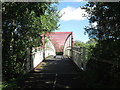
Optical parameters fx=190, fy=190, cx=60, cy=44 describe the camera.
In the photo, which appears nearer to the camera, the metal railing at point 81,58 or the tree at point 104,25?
the tree at point 104,25

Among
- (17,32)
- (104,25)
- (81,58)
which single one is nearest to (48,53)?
(81,58)

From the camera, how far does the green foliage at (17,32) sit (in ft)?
21.9

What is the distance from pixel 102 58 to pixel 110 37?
1277 millimetres

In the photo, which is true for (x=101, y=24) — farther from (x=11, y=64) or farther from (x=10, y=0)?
(x=11, y=64)

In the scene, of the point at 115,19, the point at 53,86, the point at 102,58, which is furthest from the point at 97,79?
the point at 115,19

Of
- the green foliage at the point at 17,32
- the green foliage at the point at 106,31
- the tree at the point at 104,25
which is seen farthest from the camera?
the green foliage at the point at 17,32

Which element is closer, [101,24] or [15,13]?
[101,24]

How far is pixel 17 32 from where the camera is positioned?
7457 mm

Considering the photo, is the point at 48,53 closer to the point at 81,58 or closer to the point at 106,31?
the point at 81,58

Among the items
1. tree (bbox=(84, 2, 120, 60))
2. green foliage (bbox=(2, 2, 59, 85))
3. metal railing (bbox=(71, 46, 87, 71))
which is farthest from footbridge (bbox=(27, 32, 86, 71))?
tree (bbox=(84, 2, 120, 60))

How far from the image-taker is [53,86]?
572 cm

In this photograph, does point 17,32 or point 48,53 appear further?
point 48,53

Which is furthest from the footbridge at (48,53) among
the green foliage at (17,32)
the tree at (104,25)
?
the tree at (104,25)

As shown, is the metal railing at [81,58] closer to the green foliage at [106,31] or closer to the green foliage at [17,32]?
the green foliage at [106,31]
